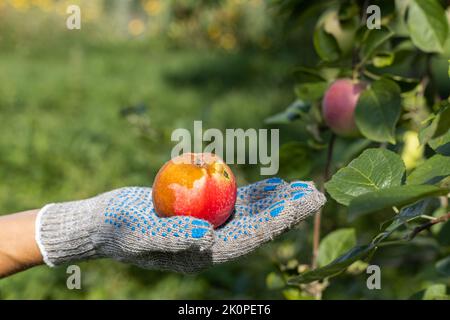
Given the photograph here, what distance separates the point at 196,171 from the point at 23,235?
15.6 inches

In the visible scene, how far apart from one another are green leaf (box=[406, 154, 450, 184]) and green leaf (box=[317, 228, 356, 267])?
51cm

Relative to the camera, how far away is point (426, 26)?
49.0 inches

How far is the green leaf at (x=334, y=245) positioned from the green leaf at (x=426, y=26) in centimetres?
43

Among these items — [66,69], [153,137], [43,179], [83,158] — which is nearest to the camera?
[153,137]

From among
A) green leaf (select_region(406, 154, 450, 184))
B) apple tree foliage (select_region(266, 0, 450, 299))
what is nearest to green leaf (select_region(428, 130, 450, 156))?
green leaf (select_region(406, 154, 450, 184))

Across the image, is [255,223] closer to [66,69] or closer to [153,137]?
[153,137]

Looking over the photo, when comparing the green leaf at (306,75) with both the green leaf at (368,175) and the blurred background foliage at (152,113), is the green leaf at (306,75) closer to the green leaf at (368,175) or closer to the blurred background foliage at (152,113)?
the blurred background foliage at (152,113)

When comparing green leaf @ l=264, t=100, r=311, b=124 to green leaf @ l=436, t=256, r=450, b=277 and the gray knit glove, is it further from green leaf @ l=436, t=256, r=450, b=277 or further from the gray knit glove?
green leaf @ l=436, t=256, r=450, b=277

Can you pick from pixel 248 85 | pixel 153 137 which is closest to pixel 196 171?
pixel 153 137

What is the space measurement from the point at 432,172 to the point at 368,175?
95mm

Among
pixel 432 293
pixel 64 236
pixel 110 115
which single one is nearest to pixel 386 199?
pixel 432 293

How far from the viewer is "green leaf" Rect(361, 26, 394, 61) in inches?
47.1

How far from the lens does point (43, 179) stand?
10.1 feet
